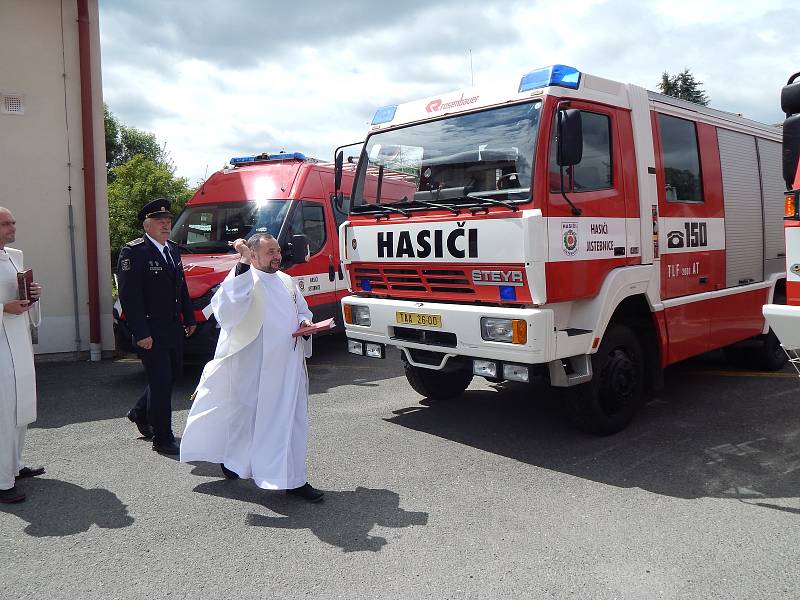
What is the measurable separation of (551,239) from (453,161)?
1.16m

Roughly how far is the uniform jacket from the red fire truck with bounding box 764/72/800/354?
168 inches

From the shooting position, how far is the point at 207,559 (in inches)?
138

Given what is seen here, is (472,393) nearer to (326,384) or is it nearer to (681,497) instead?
(326,384)

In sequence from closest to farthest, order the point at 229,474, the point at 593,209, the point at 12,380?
1. the point at 12,380
2. the point at 229,474
3. the point at 593,209

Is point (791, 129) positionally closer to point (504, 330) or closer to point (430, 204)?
point (504, 330)

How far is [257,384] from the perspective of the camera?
14.3 ft

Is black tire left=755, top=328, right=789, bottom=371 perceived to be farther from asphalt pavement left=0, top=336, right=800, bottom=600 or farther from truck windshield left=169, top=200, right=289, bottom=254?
truck windshield left=169, top=200, right=289, bottom=254

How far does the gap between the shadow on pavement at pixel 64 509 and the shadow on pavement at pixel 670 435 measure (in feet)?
8.42

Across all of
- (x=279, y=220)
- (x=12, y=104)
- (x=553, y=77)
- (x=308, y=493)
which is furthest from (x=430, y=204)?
(x=12, y=104)

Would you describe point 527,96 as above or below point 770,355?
above

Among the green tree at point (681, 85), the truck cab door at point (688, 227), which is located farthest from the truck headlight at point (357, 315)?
the green tree at point (681, 85)

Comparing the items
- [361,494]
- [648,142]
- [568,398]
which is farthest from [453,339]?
[648,142]

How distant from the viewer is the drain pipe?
9.39 metres

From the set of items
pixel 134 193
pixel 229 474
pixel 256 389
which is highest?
pixel 134 193
